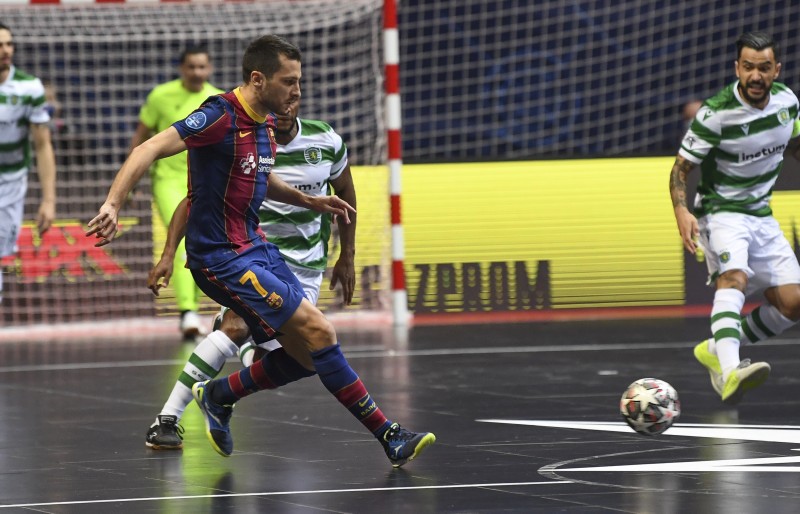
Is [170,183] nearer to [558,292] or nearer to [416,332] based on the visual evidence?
[416,332]

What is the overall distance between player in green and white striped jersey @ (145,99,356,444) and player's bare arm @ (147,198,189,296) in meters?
0.73

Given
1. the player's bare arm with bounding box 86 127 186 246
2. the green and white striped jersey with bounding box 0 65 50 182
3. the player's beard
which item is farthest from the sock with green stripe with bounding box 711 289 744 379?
the green and white striped jersey with bounding box 0 65 50 182

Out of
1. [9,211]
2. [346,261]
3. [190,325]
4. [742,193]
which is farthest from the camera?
[190,325]

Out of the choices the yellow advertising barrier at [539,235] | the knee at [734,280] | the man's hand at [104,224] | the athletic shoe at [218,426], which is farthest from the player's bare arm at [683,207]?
the yellow advertising barrier at [539,235]

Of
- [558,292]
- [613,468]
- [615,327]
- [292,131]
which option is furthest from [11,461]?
[558,292]

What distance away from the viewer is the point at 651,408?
22.0ft

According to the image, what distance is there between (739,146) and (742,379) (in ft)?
4.51

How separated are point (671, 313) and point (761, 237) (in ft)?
17.5

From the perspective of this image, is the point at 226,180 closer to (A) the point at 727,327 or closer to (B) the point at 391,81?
(A) the point at 727,327

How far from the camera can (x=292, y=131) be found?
7578 mm

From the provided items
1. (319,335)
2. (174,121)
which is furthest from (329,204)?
(174,121)

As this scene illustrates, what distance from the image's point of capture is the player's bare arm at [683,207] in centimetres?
790

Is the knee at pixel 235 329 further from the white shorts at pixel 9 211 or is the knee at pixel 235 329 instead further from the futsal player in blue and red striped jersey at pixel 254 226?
the white shorts at pixel 9 211

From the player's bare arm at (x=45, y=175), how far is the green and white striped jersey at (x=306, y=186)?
312cm
